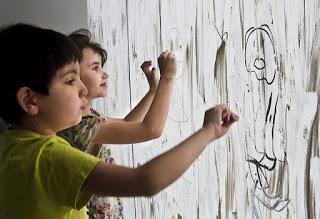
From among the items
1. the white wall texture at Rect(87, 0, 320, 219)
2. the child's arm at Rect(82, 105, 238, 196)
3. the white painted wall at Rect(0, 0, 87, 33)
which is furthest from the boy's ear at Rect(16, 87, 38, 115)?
the white painted wall at Rect(0, 0, 87, 33)

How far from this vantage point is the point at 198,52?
1016 mm

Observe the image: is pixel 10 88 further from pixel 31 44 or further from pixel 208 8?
pixel 208 8

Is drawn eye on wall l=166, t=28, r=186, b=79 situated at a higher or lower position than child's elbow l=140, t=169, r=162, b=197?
higher

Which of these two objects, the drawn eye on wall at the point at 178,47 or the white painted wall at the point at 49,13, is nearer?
the drawn eye on wall at the point at 178,47

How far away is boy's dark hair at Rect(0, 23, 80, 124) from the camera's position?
0.74 meters

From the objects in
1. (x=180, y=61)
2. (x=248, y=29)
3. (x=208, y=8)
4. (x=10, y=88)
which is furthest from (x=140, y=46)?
(x=10, y=88)

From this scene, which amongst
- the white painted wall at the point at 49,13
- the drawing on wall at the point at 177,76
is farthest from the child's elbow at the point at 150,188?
the white painted wall at the point at 49,13

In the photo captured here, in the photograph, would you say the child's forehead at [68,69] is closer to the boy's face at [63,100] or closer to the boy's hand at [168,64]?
the boy's face at [63,100]

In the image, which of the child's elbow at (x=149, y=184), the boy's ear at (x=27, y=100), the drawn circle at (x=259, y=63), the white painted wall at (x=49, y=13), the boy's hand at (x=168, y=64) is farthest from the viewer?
the white painted wall at (x=49, y=13)

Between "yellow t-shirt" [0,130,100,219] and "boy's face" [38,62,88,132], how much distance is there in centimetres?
3

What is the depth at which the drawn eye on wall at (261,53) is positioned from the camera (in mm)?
828

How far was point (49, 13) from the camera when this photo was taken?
1695 mm

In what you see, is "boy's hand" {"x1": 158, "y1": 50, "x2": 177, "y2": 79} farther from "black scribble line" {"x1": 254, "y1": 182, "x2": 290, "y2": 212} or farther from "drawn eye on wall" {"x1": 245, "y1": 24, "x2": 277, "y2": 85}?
"black scribble line" {"x1": 254, "y1": 182, "x2": 290, "y2": 212}

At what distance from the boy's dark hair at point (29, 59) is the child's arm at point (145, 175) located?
0.55ft
